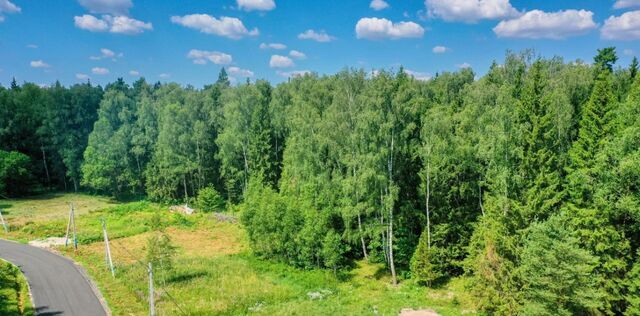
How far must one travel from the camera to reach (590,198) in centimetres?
2502

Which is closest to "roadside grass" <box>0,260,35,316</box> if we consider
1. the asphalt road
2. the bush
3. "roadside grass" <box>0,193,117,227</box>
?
the asphalt road

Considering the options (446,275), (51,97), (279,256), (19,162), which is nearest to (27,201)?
(19,162)

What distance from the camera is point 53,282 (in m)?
29.8

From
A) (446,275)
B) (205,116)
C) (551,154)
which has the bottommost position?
(446,275)

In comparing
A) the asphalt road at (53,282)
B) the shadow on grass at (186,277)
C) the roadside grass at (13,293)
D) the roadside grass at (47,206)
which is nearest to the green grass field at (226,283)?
the shadow on grass at (186,277)

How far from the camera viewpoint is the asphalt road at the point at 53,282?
25.7 metres

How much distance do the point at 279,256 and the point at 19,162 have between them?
1826 inches

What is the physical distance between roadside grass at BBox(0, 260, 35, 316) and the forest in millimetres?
16284

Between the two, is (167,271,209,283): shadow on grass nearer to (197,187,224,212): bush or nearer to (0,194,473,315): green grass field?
(0,194,473,315): green grass field

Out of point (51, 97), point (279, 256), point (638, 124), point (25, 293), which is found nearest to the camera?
point (638, 124)

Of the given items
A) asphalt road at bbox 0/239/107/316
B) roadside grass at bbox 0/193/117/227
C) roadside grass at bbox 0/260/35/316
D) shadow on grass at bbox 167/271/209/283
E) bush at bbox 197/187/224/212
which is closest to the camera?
roadside grass at bbox 0/260/35/316

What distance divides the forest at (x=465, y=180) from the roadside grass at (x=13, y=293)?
641 inches

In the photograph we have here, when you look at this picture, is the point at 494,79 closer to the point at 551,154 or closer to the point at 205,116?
the point at 551,154

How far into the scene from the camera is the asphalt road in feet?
84.3
